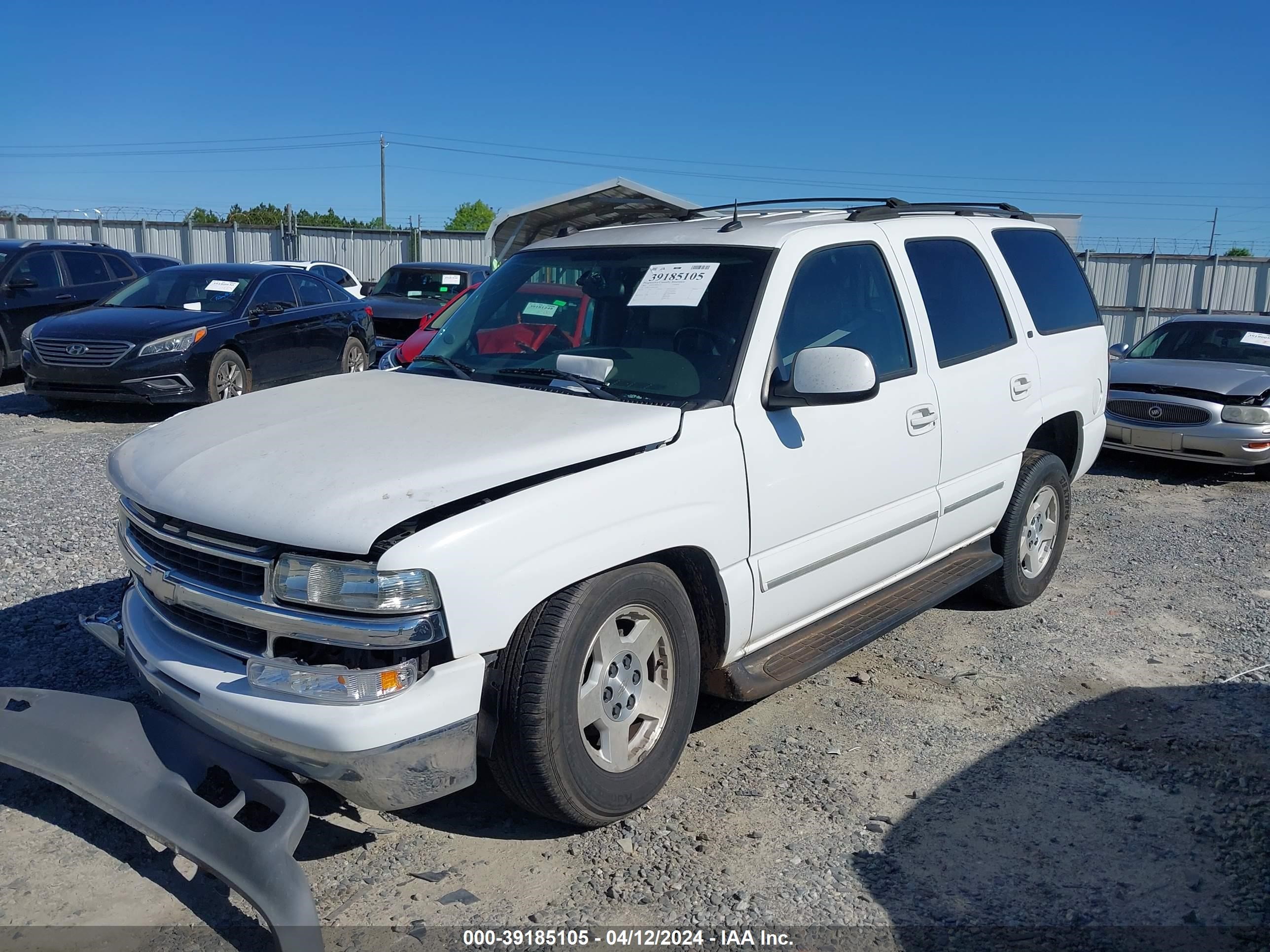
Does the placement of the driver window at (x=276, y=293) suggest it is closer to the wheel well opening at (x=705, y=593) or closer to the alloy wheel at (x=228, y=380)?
the alloy wheel at (x=228, y=380)

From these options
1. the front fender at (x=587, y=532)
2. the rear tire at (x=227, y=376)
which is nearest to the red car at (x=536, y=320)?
the front fender at (x=587, y=532)

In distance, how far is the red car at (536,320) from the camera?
13.8 ft

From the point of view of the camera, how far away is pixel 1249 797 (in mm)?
3695

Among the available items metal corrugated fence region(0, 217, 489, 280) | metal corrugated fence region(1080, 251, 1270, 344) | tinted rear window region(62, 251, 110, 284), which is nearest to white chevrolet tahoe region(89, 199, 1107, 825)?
tinted rear window region(62, 251, 110, 284)

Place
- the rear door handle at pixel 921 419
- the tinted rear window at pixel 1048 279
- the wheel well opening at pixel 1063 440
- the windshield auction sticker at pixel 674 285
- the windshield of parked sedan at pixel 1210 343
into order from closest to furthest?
the windshield auction sticker at pixel 674 285
the rear door handle at pixel 921 419
the tinted rear window at pixel 1048 279
the wheel well opening at pixel 1063 440
the windshield of parked sedan at pixel 1210 343

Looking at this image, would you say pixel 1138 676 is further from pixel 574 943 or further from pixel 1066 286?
pixel 574 943

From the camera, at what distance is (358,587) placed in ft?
9.01

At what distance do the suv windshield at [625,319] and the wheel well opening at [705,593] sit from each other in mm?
549

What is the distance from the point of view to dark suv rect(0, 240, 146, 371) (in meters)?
12.4

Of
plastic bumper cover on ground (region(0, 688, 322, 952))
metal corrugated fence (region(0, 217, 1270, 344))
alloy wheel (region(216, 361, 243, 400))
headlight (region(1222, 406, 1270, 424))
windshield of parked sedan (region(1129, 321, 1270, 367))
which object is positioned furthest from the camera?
metal corrugated fence (region(0, 217, 1270, 344))

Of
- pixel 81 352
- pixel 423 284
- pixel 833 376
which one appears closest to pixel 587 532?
pixel 833 376

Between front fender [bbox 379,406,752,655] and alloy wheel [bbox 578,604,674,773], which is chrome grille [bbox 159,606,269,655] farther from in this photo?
alloy wheel [bbox 578,604,674,773]

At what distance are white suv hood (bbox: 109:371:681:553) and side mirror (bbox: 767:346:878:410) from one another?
475 millimetres

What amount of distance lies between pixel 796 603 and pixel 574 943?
61.3 inches
